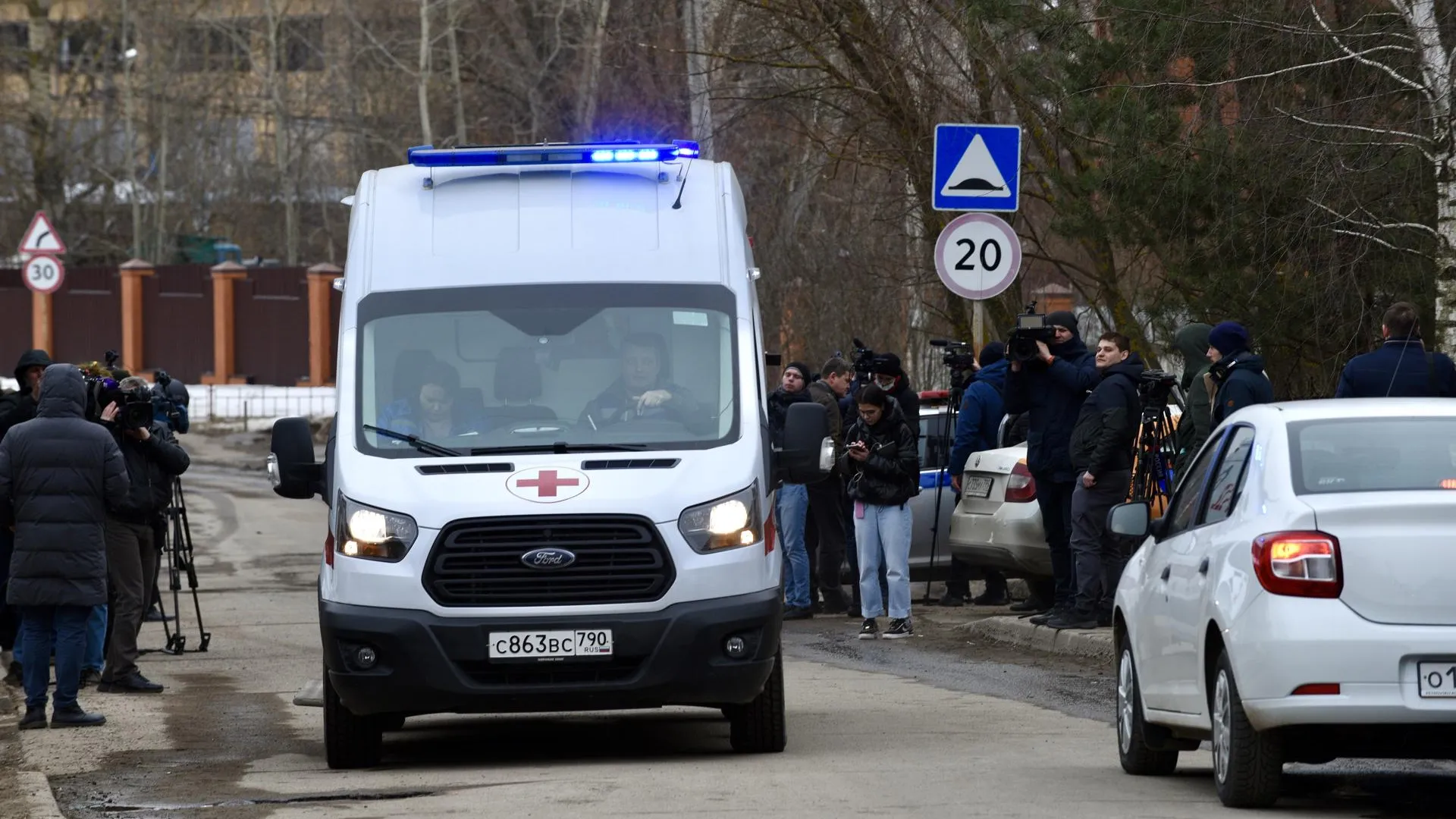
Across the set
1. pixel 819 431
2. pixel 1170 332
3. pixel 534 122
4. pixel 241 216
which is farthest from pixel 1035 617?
pixel 241 216

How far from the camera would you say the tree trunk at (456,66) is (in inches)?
1687

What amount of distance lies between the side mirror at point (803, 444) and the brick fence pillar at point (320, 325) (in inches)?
1416

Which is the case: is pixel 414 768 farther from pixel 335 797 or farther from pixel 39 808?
pixel 39 808

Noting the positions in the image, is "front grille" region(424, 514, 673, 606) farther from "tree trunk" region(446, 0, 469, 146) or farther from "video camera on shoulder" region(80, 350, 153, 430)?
"tree trunk" region(446, 0, 469, 146)

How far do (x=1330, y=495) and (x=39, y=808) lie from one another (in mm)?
4734

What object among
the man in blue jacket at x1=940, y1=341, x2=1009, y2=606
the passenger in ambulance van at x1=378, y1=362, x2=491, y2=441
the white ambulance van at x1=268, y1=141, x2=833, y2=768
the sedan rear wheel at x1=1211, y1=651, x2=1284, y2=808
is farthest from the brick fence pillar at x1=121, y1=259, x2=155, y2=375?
the sedan rear wheel at x1=1211, y1=651, x2=1284, y2=808

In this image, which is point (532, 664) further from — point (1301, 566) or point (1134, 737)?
point (1301, 566)

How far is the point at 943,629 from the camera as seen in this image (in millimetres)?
15578

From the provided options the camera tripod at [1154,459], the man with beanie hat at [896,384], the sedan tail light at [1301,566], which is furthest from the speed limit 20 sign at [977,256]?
the sedan tail light at [1301,566]

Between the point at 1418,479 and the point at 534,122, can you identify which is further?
the point at 534,122

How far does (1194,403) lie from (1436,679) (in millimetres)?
6768

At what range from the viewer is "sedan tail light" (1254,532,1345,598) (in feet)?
23.7

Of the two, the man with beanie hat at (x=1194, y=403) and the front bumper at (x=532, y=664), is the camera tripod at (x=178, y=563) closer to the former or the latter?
the front bumper at (x=532, y=664)

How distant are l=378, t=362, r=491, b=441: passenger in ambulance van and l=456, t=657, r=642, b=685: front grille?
40.6 inches
